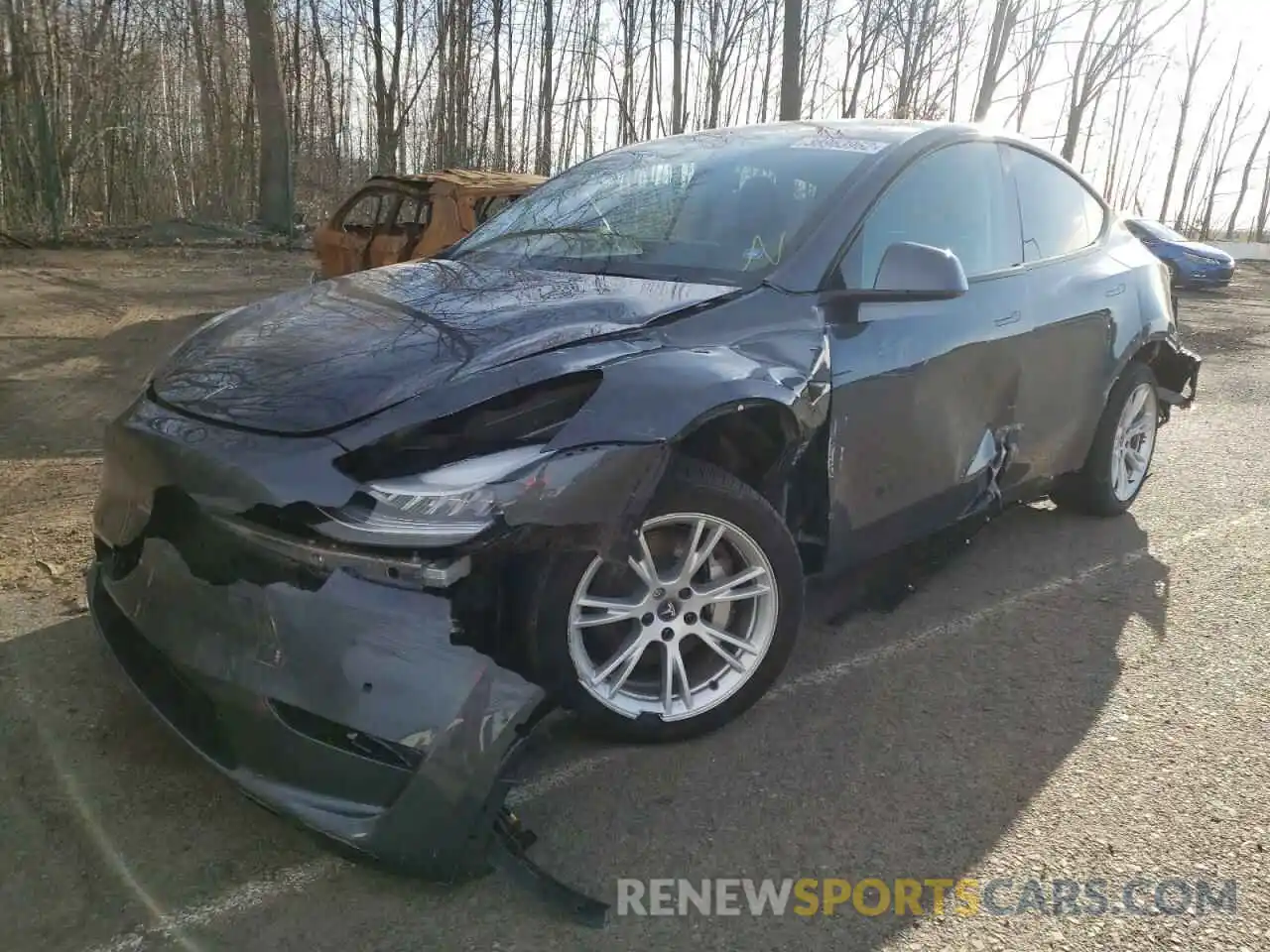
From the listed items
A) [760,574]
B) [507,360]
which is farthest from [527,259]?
[760,574]

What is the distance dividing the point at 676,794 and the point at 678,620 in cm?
46

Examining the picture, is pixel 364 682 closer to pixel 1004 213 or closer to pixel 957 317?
pixel 957 317

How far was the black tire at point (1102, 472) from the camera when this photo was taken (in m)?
4.55

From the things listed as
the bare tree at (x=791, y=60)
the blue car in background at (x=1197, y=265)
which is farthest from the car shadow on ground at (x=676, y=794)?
the blue car in background at (x=1197, y=265)

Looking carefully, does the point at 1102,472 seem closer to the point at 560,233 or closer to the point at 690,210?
the point at 690,210

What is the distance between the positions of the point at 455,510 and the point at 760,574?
101 cm

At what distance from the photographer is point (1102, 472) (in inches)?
183

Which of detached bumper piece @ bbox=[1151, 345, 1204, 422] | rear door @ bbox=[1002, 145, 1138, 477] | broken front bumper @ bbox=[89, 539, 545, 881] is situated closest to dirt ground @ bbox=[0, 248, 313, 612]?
broken front bumper @ bbox=[89, 539, 545, 881]

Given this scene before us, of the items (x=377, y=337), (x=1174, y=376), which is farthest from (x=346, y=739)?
(x=1174, y=376)

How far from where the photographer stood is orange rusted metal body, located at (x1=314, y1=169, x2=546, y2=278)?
29.2 feet

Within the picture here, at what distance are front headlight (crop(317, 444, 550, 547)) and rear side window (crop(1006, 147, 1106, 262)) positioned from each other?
270 centimetres

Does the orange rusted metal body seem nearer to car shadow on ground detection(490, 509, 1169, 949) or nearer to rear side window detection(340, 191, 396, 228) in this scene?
rear side window detection(340, 191, 396, 228)

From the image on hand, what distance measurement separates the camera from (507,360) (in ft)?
8.21

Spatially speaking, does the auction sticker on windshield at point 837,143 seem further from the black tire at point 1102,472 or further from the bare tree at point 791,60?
the bare tree at point 791,60
